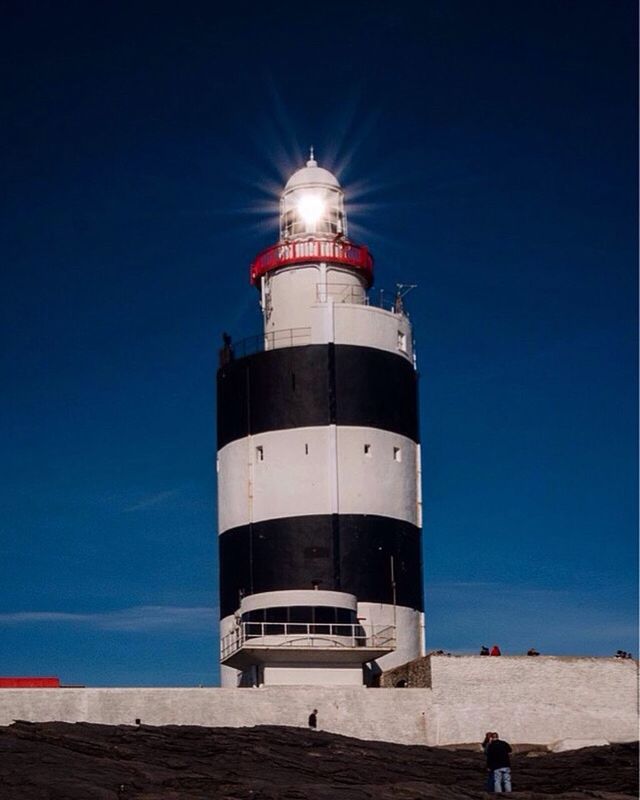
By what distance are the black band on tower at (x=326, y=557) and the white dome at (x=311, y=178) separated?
1060 cm

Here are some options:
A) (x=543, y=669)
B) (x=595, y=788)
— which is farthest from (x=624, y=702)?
(x=595, y=788)

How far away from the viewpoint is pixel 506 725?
36.6 metres

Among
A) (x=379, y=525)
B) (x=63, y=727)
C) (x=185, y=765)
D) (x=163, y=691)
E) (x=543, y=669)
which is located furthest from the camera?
(x=379, y=525)

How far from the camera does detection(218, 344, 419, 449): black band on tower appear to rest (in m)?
41.3

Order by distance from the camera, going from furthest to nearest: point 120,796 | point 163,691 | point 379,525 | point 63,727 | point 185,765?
point 379,525 → point 163,691 → point 63,727 → point 185,765 → point 120,796

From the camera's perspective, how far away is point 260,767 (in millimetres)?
27984

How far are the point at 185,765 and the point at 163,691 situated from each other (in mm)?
7079

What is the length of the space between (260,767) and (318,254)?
62.8ft

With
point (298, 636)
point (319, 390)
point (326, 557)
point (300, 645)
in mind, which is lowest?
point (300, 645)

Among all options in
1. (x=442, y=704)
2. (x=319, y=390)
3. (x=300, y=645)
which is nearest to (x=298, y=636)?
(x=300, y=645)

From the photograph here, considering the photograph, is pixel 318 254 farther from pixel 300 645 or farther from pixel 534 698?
pixel 534 698

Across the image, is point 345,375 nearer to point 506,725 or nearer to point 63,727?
point 506,725

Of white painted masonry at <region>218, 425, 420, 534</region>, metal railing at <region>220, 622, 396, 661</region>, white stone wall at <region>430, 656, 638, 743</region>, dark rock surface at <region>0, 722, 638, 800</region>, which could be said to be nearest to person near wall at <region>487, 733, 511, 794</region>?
dark rock surface at <region>0, 722, 638, 800</region>

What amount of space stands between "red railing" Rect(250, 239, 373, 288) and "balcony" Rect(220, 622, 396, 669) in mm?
11088
